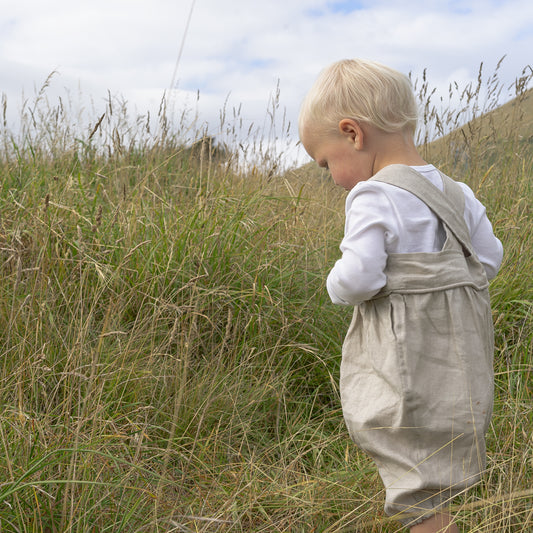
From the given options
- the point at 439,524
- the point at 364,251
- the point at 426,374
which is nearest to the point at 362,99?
the point at 364,251

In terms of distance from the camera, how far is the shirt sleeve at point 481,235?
1.55 m

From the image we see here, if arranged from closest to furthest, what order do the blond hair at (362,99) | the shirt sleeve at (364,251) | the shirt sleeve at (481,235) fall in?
the shirt sleeve at (364,251)
the blond hair at (362,99)
the shirt sleeve at (481,235)

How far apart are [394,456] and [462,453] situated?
A: 0.16 meters

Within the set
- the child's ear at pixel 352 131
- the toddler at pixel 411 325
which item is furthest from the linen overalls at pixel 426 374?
the child's ear at pixel 352 131

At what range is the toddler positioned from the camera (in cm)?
134

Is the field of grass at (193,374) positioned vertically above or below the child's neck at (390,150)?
below

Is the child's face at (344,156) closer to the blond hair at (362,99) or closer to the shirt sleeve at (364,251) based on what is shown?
the blond hair at (362,99)

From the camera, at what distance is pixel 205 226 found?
8.13 ft

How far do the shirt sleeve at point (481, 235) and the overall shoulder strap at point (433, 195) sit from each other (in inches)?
3.7

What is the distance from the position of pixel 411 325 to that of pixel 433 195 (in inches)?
12.6

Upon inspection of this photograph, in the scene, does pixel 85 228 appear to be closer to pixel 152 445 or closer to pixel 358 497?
pixel 152 445

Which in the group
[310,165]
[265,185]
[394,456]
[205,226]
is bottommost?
[394,456]

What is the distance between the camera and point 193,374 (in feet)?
6.92

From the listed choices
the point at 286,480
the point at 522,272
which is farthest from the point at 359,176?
the point at 522,272
